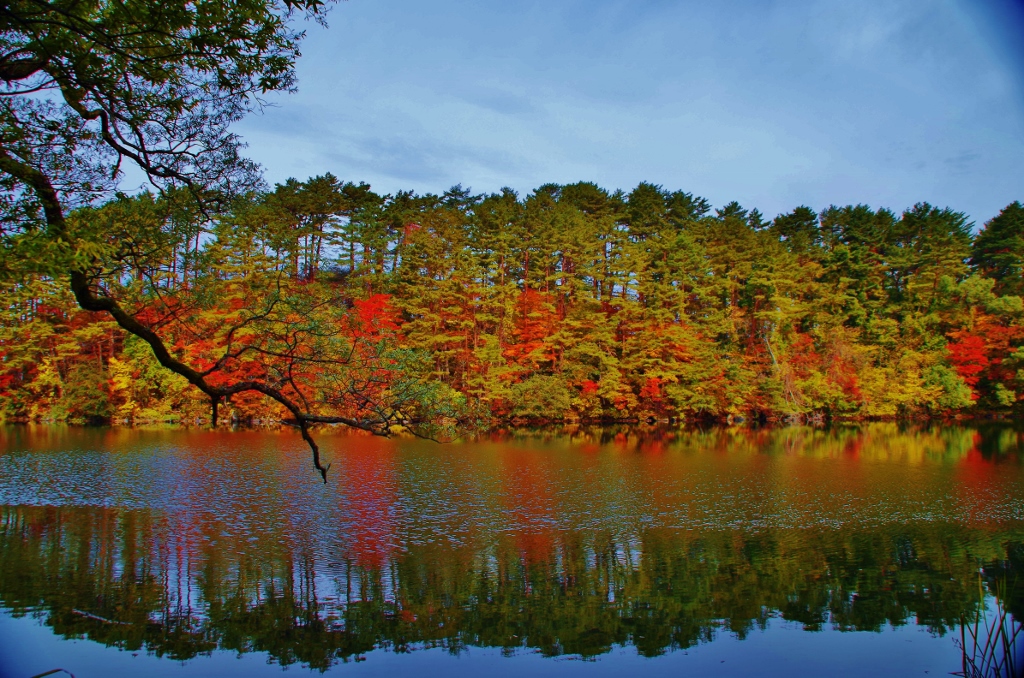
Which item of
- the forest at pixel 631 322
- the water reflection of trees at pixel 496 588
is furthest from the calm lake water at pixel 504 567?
the forest at pixel 631 322

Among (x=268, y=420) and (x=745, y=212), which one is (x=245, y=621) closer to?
(x=268, y=420)

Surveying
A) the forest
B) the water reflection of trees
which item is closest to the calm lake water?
the water reflection of trees

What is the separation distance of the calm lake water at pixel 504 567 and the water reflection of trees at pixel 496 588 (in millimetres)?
37

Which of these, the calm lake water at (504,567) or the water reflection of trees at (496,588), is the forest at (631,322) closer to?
the calm lake water at (504,567)

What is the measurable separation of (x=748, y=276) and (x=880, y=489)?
20.7 m

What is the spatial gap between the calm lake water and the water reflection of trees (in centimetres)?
4

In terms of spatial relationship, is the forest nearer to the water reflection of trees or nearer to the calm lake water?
the calm lake water

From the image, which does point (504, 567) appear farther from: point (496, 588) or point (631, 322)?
point (631, 322)

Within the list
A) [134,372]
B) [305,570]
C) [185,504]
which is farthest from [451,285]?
[305,570]

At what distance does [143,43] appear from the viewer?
4.40 m

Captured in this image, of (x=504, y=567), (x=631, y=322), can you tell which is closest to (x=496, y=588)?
(x=504, y=567)

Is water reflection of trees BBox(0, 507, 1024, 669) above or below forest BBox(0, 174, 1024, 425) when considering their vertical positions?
below

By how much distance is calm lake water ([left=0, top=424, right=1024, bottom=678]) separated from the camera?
598cm

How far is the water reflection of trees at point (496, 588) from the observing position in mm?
6383
